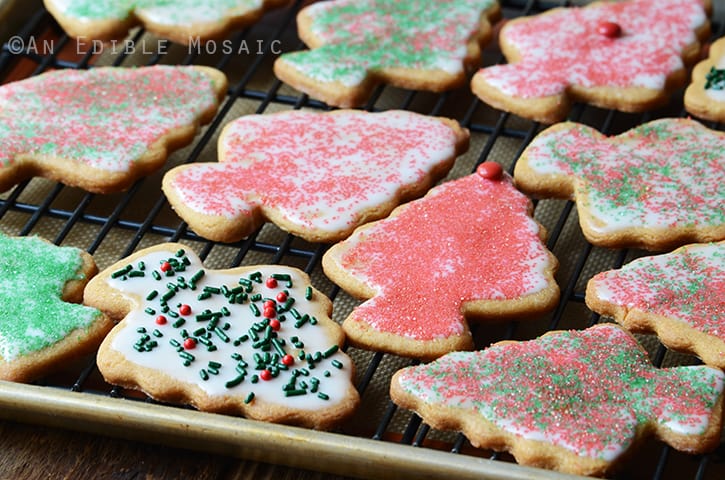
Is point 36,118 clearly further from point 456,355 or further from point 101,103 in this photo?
point 456,355

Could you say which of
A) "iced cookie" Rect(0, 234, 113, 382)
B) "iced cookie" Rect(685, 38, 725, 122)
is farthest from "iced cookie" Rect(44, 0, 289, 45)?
"iced cookie" Rect(685, 38, 725, 122)

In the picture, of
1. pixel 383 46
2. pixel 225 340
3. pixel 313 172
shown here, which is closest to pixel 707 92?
pixel 383 46

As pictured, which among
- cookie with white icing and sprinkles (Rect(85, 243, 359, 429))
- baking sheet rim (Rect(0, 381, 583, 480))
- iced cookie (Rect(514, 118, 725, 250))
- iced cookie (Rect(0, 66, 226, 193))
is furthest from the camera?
iced cookie (Rect(0, 66, 226, 193))

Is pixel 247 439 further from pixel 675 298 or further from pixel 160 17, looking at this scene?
pixel 160 17

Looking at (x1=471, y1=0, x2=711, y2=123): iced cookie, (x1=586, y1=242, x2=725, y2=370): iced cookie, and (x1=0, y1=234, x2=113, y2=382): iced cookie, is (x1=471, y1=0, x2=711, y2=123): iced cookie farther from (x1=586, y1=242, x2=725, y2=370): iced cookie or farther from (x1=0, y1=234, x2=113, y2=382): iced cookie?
(x1=0, y1=234, x2=113, y2=382): iced cookie

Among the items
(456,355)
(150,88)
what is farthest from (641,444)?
(150,88)
